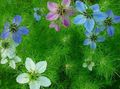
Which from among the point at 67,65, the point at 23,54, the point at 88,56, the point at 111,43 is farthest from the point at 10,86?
the point at 111,43

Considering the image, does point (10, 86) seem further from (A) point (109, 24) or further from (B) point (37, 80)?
(A) point (109, 24)

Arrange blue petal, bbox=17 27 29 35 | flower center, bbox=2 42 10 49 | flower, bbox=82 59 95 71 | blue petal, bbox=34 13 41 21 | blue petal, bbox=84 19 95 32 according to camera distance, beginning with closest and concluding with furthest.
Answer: blue petal, bbox=84 19 95 32 → blue petal, bbox=17 27 29 35 → flower center, bbox=2 42 10 49 → flower, bbox=82 59 95 71 → blue petal, bbox=34 13 41 21

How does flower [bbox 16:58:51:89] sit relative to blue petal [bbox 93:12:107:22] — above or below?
below

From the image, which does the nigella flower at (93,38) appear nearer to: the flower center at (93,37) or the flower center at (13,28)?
the flower center at (93,37)

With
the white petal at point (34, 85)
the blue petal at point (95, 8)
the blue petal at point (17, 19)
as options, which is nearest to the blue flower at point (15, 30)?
the blue petal at point (17, 19)

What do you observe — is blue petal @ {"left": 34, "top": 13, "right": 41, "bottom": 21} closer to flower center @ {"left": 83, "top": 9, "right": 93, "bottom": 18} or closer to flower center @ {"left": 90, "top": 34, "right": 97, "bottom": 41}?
flower center @ {"left": 90, "top": 34, "right": 97, "bottom": 41}

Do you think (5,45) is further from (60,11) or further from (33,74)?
(60,11)

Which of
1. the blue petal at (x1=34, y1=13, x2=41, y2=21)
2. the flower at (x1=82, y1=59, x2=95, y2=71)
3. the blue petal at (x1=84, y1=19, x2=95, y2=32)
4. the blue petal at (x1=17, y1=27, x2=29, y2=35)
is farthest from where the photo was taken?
the blue petal at (x1=34, y1=13, x2=41, y2=21)

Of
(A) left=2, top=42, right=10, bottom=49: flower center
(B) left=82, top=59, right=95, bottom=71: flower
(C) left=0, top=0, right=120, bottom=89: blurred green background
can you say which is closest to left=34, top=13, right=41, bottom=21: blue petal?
(C) left=0, top=0, right=120, bottom=89: blurred green background

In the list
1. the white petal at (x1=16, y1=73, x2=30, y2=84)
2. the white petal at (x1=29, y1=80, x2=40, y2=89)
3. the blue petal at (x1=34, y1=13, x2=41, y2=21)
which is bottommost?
the white petal at (x1=29, y1=80, x2=40, y2=89)
